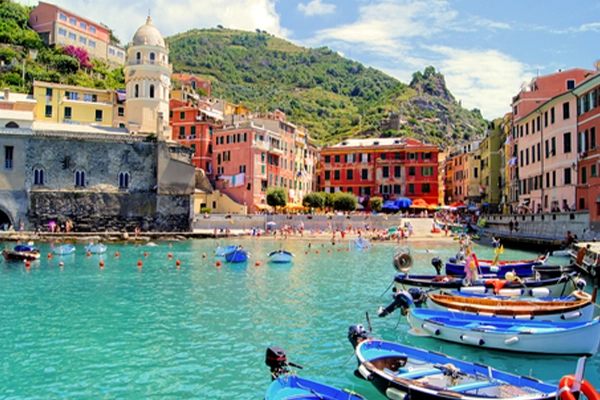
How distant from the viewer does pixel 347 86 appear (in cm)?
17538

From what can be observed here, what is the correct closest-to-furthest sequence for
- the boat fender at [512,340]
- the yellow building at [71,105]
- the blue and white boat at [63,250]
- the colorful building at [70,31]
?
the boat fender at [512,340]
the blue and white boat at [63,250]
the yellow building at [71,105]
the colorful building at [70,31]

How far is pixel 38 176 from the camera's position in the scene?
53.5 metres

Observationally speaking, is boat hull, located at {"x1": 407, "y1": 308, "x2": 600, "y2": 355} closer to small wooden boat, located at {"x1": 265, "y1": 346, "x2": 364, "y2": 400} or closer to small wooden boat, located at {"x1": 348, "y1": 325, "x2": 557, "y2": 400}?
small wooden boat, located at {"x1": 348, "y1": 325, "x2": 557, "y2": 400}

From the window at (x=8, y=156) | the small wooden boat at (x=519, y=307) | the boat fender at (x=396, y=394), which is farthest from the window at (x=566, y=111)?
the window at (x=8, y=156)

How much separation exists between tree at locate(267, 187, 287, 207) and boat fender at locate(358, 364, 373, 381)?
179 feet

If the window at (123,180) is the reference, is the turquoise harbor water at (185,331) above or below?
below

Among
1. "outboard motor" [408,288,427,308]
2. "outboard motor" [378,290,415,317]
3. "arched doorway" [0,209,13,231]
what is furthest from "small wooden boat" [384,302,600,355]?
"arched doorway" [0,209,13,231]

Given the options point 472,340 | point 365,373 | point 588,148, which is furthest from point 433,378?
point 588,148

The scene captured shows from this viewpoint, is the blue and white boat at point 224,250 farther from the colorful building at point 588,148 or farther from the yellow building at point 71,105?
the yellow building at point 71,105

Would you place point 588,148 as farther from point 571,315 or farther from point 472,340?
point 472,340

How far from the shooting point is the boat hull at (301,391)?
8.98 m

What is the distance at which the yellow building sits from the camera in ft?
216

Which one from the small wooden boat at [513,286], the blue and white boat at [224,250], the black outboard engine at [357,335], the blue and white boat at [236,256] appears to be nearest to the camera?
the black outboard engine at [357,335]

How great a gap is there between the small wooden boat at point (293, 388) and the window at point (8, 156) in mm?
52443
